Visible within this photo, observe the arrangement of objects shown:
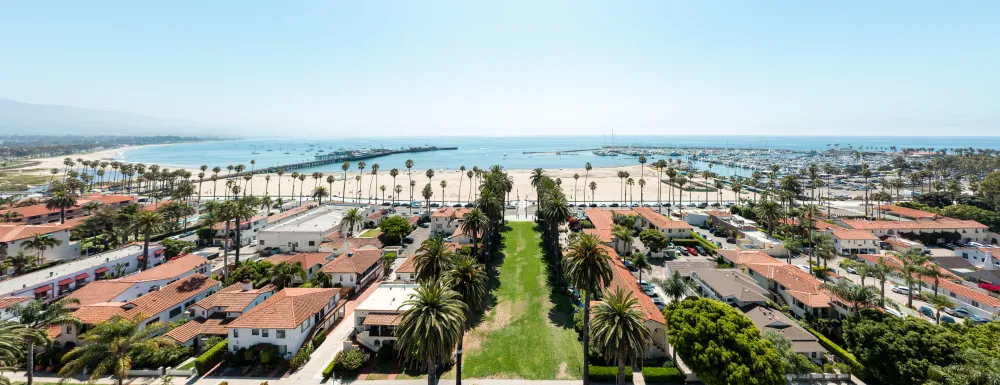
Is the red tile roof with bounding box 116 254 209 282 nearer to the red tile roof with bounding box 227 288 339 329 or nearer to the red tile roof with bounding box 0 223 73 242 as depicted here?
the red tile roof with bounding box 227 288 339 329

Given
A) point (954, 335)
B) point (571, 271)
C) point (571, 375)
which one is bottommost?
point (571, 375)

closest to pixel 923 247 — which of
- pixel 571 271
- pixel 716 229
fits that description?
pixel 716 229

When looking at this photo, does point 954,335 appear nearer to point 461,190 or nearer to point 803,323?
point 803,323

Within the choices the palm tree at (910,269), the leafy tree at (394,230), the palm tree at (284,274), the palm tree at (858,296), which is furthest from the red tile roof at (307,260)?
the palm tree at (910,269)

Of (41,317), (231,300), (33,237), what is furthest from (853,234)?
(33,237)

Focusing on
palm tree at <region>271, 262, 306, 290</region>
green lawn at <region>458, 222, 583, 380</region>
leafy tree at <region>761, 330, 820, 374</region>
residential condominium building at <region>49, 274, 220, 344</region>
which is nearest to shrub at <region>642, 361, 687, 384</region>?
green lawn at <region>458, 222, 583, 380</region>

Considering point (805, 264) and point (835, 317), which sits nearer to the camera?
point (835, 317)
